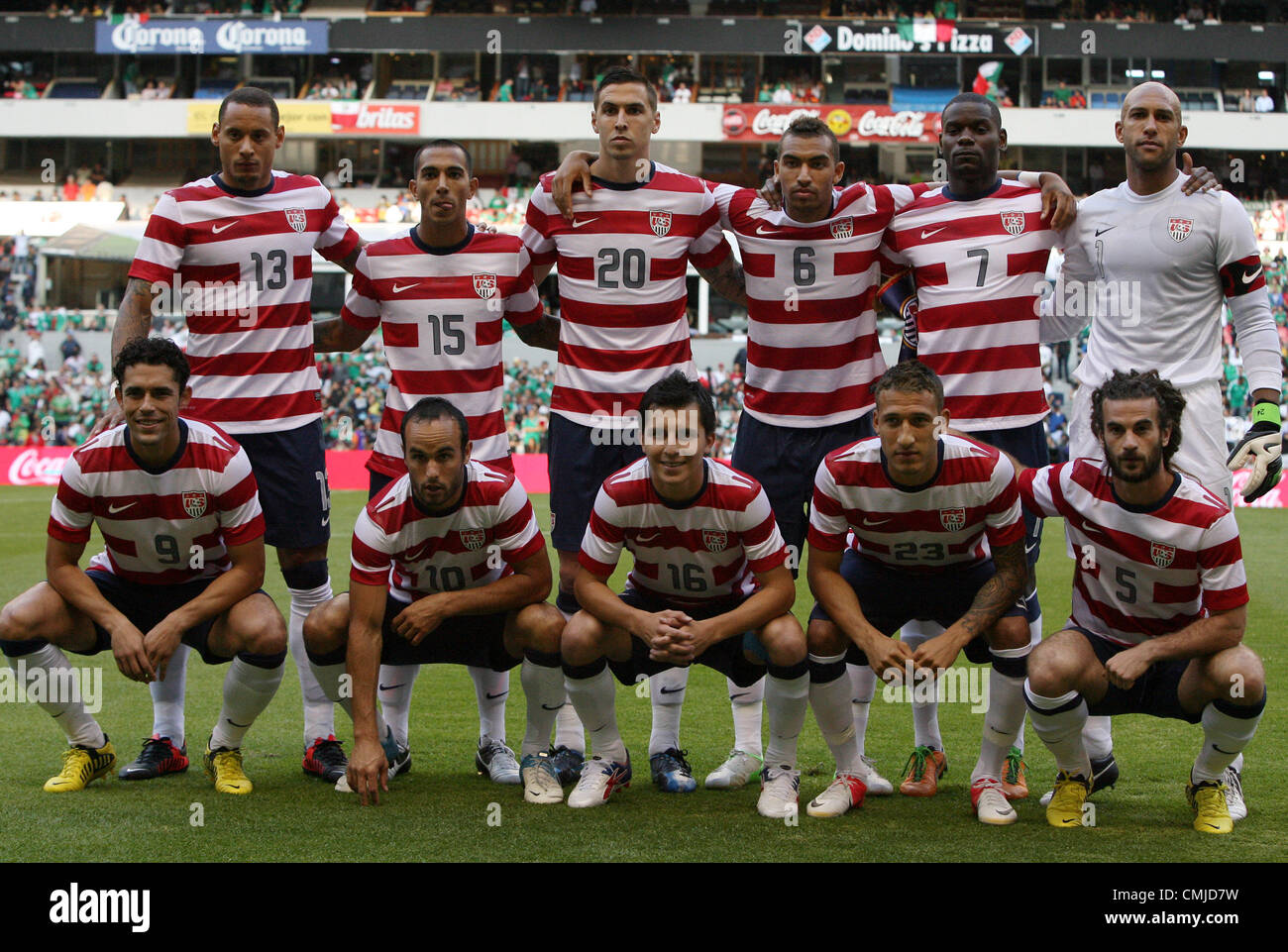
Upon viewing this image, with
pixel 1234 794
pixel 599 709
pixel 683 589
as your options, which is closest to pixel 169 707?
pixel 599 709

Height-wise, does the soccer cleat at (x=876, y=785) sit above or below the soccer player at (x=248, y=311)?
below

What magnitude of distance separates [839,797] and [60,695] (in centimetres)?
274

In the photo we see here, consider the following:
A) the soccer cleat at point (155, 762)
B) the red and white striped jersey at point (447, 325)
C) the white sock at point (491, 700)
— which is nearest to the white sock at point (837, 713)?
the white sock at point (491, 700)

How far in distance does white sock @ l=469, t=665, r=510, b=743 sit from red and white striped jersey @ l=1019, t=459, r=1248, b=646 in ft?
6.87

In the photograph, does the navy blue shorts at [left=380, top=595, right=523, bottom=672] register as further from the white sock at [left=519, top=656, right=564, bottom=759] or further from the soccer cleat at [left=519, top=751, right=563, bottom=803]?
the soccer cleat at [left=519, top=751, right=563, bottom=803]

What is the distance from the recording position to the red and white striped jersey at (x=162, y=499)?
455 centimetres

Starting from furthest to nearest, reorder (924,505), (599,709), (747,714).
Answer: (747,714) < (599,709) < (924,505)

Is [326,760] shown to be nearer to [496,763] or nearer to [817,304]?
[496,763]

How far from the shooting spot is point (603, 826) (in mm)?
4098

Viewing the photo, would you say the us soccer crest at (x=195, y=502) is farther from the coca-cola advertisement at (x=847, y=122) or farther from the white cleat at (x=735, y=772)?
the coca-cola advertisement at (x=847, y=122)

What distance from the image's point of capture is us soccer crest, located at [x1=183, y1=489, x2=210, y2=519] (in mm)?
4559

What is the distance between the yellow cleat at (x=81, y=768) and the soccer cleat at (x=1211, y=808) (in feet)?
12.2

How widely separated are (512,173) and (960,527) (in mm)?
31934

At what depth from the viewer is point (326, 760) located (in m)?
4.82
